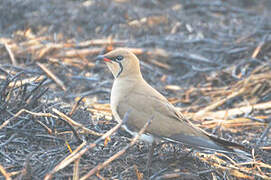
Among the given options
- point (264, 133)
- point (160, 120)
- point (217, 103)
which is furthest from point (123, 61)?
point (217, 103)

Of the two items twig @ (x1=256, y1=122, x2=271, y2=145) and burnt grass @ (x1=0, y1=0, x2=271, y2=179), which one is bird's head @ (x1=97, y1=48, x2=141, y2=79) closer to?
burnt grass @ (x1=0, y1=0, x2=271, y2=179)

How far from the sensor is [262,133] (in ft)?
13.9

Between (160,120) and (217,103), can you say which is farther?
(217,103)

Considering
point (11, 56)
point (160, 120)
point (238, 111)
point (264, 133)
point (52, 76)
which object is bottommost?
point (238, 111)

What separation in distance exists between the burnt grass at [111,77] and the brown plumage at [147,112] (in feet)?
0.82

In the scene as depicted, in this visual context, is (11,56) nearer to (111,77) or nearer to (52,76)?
(52,76)

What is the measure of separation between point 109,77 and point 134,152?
7.99 feet

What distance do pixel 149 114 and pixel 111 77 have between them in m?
2.60

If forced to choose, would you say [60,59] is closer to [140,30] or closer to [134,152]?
[140,30]

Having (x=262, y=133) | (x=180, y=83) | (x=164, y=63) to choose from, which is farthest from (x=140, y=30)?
(x=262, y=133)

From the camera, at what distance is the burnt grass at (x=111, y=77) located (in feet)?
9.96

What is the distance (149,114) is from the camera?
3.10 metres

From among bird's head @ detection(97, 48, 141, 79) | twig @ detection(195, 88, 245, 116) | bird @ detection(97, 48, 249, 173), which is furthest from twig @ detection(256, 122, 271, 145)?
bird's head @ detection(97, 48, 141, 79)

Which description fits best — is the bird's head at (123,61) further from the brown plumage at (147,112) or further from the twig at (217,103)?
the twig at (217,103)
